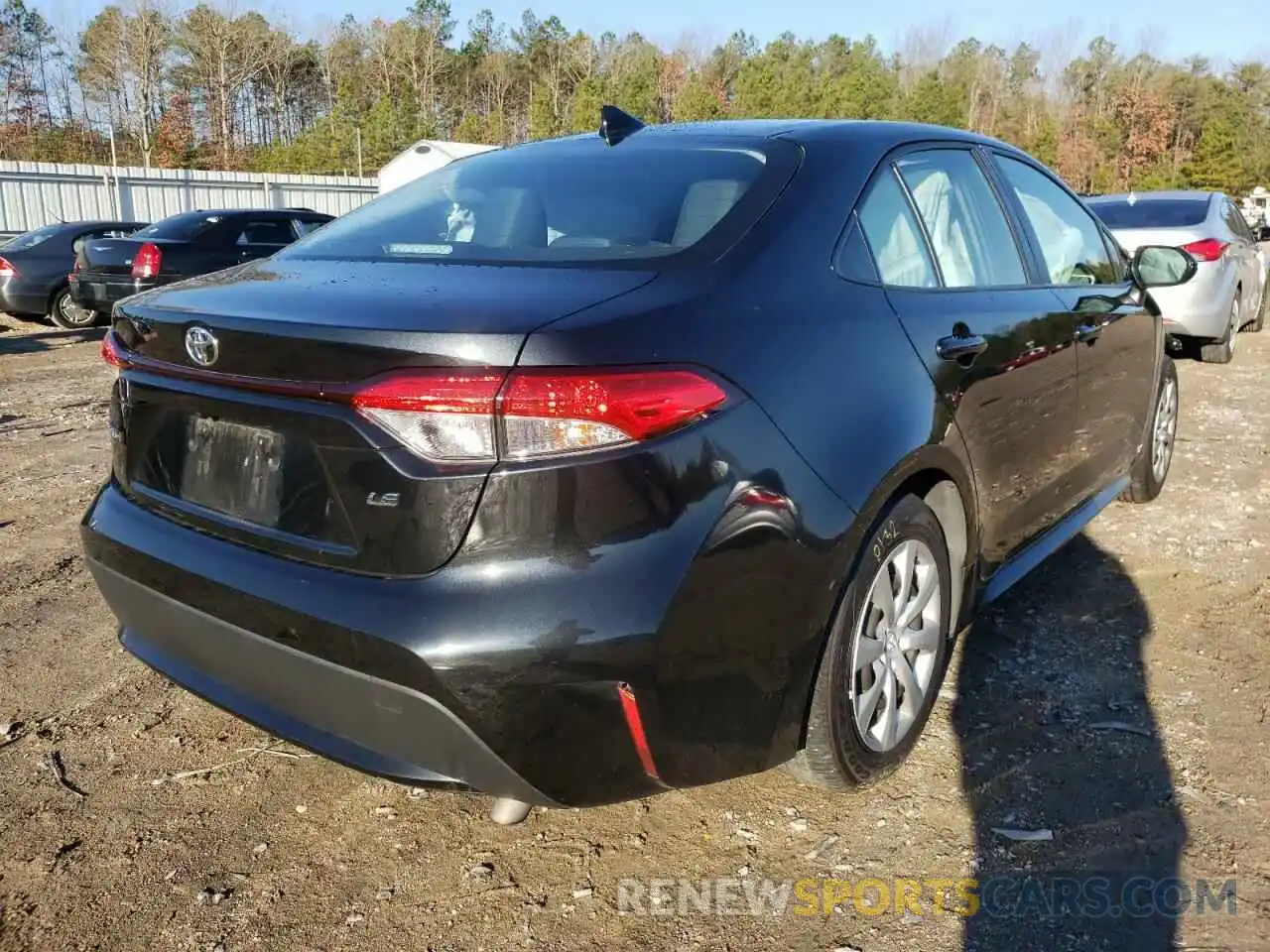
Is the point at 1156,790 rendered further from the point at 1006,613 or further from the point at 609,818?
the point at 609,818

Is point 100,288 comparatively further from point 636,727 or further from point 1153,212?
point 636,727

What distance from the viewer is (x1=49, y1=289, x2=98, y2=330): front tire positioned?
1240 centimetres

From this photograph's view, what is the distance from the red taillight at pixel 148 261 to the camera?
1102 cm

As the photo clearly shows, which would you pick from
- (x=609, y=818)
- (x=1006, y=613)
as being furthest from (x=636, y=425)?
(x=1006, y=613)

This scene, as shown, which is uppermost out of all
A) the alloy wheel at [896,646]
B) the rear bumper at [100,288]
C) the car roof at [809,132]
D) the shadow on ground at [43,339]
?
the car roof at [809,132]

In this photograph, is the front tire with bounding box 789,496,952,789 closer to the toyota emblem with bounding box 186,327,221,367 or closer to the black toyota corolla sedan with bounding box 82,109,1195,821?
the black toyota corolla sedan with bounding box 82,109,1195,821

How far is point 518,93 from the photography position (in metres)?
63.3

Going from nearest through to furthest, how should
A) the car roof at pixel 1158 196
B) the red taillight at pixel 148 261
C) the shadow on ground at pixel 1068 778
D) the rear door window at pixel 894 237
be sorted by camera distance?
the shadow on ground at pixel 1068 778 < the rear door window at pixel 894 237 < the car roof at pixel 1158 196 < the red taillight at pixel 148 261

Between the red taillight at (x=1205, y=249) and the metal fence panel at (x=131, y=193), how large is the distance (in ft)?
49.0

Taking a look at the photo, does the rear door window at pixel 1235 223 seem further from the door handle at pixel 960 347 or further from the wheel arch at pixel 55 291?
the wheel arch at pixel 55 291

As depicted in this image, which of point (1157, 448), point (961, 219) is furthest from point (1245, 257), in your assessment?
point (961, 219)

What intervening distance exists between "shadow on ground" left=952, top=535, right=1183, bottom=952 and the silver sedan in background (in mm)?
5363

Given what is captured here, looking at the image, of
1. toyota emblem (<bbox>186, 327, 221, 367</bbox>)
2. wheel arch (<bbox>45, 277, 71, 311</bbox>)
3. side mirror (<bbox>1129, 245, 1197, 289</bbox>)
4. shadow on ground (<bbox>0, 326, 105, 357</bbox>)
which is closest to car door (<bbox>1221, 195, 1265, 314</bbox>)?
side mirror (<bbox>1129, 245, 1197, 289</bbox>)

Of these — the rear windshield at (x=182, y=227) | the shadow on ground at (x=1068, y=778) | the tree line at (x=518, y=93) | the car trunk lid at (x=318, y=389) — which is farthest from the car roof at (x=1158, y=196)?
the tree line at (x=518, y=93)
